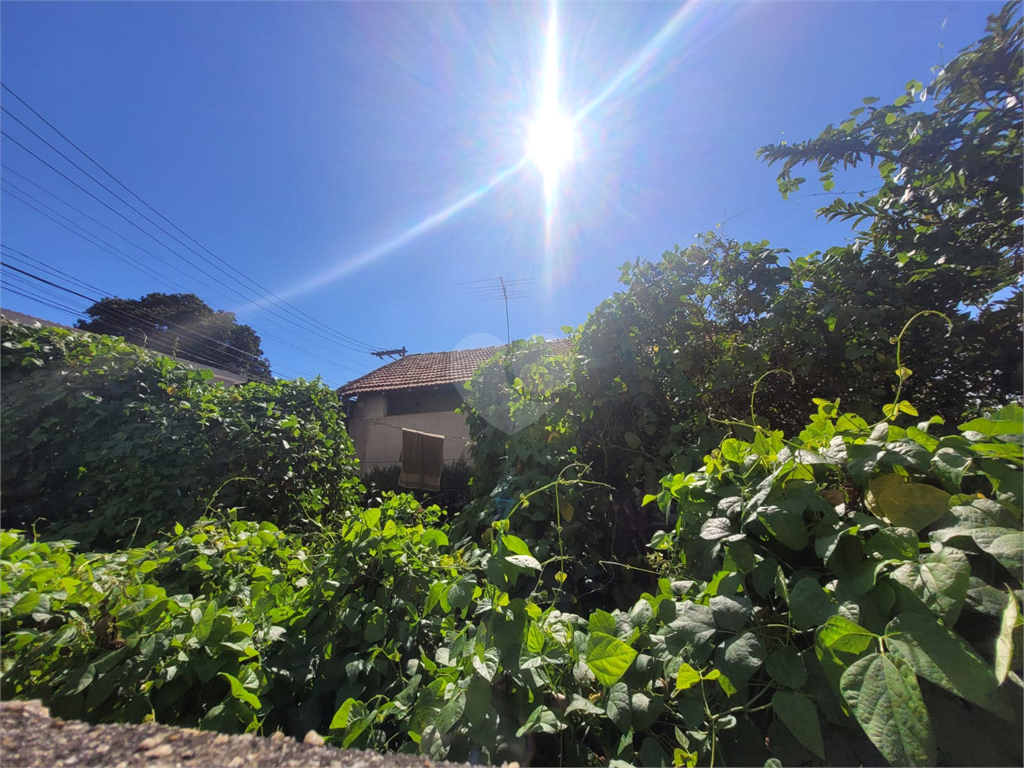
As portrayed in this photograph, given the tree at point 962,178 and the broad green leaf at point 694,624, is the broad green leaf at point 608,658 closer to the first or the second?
the broad green leaf at point 694,624

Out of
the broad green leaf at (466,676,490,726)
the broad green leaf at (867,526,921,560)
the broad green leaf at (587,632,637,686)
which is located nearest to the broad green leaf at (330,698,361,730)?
the broad green leaf at (466,676,490,726)

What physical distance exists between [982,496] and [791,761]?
47 cm

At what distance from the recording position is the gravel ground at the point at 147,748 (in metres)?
0.59

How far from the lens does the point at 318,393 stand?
4.38m

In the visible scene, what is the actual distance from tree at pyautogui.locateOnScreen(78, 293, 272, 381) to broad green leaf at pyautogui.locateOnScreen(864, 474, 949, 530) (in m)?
24.7

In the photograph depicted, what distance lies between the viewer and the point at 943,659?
0.49m

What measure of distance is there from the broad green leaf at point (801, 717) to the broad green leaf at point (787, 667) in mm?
16

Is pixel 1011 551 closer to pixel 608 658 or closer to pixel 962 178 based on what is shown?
pixel 608 658

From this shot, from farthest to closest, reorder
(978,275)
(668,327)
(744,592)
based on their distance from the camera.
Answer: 1. (668,327)
2. (978,275)
3. (744,592)

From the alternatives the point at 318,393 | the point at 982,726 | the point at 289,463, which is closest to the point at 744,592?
the point at 982,726

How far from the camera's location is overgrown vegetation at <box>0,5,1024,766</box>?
0.57m

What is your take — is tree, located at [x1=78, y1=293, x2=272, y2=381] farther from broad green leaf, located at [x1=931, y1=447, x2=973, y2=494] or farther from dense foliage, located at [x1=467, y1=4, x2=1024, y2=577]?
broad green leaf, located at [x1=931, y1=447, x2=973, y2=494]

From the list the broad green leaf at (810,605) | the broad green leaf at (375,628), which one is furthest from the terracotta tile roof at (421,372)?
the broad green leaf at (810,605)

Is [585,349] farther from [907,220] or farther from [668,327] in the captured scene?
[907,220]
